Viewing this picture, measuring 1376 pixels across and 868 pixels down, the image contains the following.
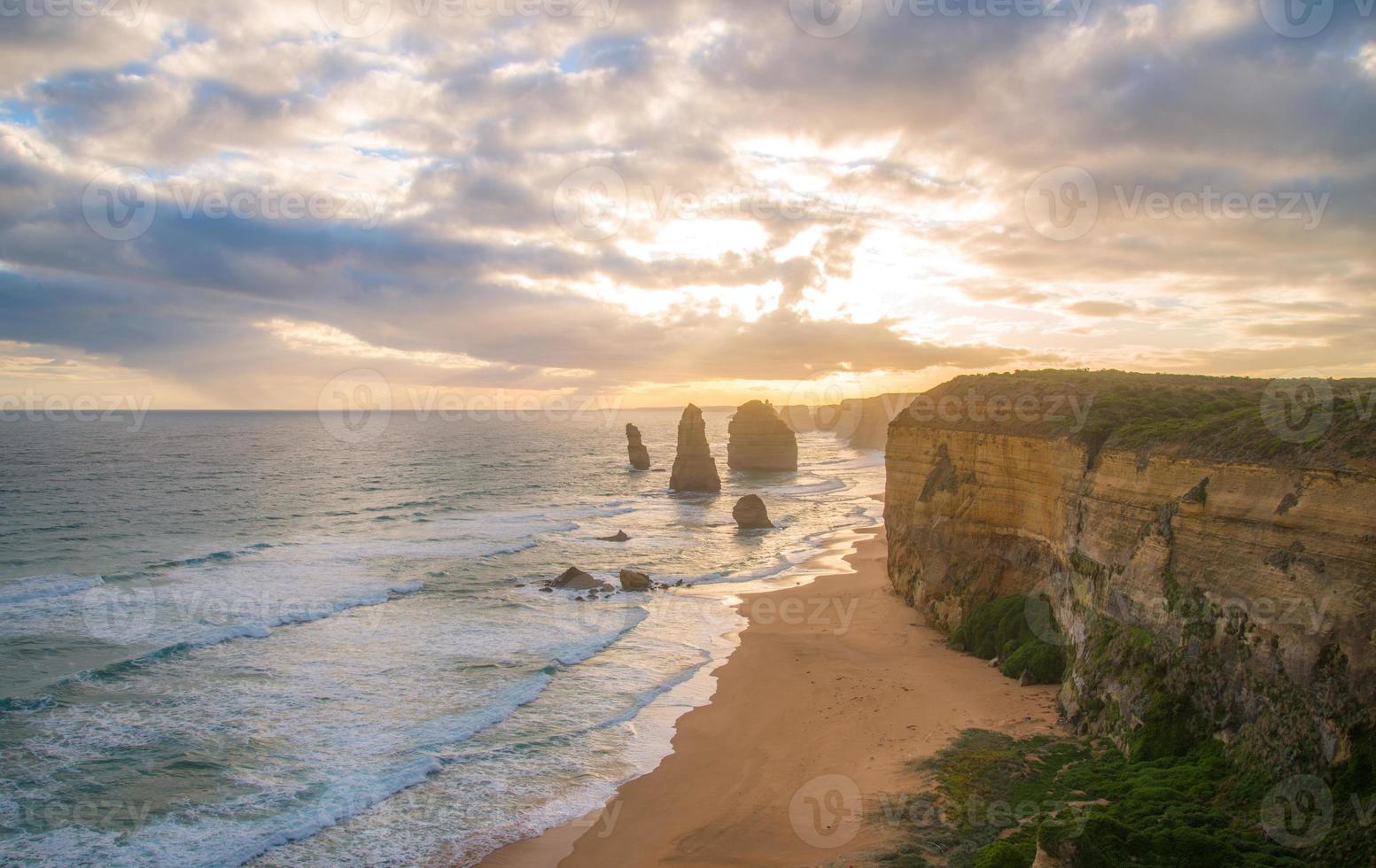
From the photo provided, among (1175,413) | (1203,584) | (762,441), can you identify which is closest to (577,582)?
(1175,413)

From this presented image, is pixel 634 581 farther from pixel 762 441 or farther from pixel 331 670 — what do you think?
pixel 762 441

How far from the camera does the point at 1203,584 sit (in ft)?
44.5

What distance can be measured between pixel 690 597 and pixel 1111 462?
20655 millimetres

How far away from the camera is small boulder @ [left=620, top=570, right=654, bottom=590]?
116 ft

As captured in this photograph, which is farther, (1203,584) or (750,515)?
(750,515)

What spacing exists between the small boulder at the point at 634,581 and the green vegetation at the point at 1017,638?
15900 millimetres

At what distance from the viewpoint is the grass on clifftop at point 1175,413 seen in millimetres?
12414

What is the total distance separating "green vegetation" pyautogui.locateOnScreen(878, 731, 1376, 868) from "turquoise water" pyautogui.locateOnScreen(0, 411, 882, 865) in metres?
7.16

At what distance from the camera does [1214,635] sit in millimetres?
13094

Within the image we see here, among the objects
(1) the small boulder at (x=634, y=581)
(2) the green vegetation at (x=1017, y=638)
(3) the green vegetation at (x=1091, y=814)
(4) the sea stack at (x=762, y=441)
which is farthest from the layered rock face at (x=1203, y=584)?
(4) the sea stack at (x=762, y=441)

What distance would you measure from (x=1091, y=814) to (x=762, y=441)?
83.3 meters

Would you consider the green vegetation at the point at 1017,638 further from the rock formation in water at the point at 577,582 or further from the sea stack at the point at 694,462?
the sea stack at the point at 694,462

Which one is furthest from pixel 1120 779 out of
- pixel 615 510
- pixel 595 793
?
pixel 615 510

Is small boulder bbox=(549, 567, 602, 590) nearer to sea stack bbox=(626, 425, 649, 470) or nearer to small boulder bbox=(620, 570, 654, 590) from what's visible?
small boulder bbox=(620, 570, 654, 590)
